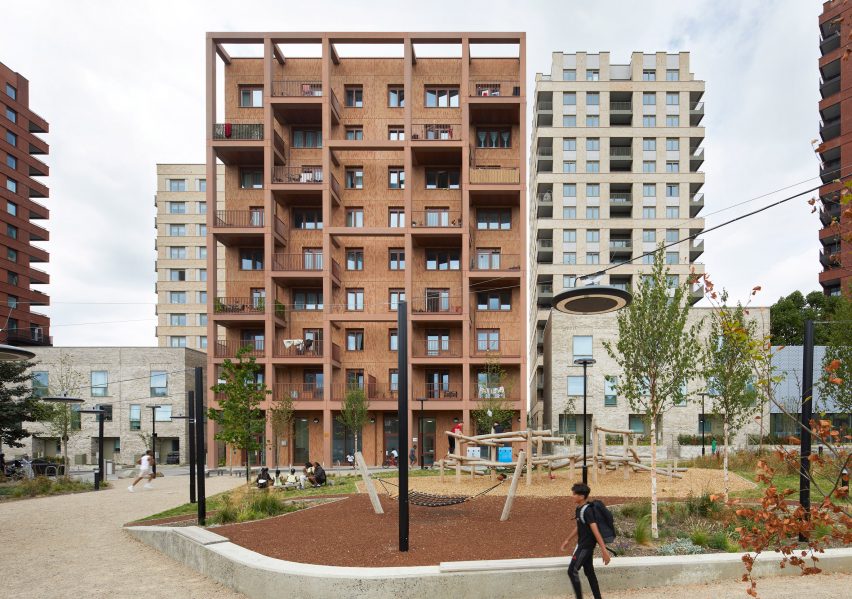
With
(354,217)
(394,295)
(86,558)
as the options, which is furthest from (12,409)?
(86,558)

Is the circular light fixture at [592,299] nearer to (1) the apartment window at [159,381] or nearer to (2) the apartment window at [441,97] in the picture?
(2) the apartment window at [441,97]

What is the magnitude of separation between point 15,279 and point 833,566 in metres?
72.8

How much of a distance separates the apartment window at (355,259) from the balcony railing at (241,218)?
597cm

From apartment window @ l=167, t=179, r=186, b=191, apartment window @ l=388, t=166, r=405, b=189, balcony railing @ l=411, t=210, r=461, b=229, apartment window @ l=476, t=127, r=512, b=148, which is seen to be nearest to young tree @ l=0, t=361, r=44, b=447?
balcony railing @ l=411, t=210, r=461, b=229

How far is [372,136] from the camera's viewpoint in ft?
136

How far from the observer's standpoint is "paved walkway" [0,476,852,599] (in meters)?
8.30

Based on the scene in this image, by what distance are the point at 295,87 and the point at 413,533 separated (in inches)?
1411

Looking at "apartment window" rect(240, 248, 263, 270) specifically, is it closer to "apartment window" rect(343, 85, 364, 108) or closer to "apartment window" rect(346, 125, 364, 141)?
"apartment window" rect(346, 125, 364, 141)

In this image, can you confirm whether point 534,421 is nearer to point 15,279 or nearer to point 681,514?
point 681,514

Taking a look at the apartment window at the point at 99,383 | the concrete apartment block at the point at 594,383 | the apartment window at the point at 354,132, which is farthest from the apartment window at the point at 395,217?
the apartment window at the point at 99,383

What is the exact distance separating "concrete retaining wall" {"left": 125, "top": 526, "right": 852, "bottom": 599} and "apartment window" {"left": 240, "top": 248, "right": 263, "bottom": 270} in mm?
33656

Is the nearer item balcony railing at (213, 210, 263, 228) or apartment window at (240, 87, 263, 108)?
balcony railing at (213, 210, 263, 228)

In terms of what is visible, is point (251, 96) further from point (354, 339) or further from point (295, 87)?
point (354, 339)

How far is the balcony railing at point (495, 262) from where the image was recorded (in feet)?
128
